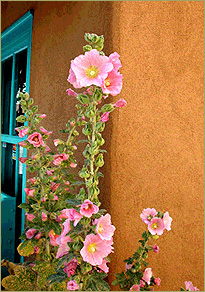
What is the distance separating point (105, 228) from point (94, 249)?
3.1 inches

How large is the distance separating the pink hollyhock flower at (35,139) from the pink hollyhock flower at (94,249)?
48 cm

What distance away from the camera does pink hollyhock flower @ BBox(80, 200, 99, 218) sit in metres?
0.96

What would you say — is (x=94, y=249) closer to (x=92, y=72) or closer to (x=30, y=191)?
(x=30, y=191)

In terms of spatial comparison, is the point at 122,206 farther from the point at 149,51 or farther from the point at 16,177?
the point at 16,177

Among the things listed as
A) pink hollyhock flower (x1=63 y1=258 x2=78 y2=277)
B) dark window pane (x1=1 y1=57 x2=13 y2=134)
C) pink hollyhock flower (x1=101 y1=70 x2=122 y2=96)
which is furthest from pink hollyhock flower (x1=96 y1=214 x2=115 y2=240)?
dark window pane (x1=1 y1=57 x2=13 y2=134)

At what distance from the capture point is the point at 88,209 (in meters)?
0.98

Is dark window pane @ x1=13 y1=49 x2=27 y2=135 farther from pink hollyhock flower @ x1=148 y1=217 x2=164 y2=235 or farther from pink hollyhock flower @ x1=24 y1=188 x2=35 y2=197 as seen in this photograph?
pink hollyhock flower @ x1=148 y1=217 x2=164 y2=235

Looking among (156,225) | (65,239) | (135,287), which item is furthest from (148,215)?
(65,239)

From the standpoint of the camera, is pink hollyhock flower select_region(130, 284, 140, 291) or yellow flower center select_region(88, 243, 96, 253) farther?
pink hollyhock flower select_region(130, 284, 140, 291)

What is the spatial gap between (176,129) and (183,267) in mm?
871

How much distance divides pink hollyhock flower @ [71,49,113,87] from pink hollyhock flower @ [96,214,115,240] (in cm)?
46

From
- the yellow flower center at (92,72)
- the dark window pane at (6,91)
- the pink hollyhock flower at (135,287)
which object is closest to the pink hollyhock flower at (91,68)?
the yellow flower center at (92,72)

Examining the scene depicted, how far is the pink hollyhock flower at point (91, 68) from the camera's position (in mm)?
979

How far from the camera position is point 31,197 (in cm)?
136
